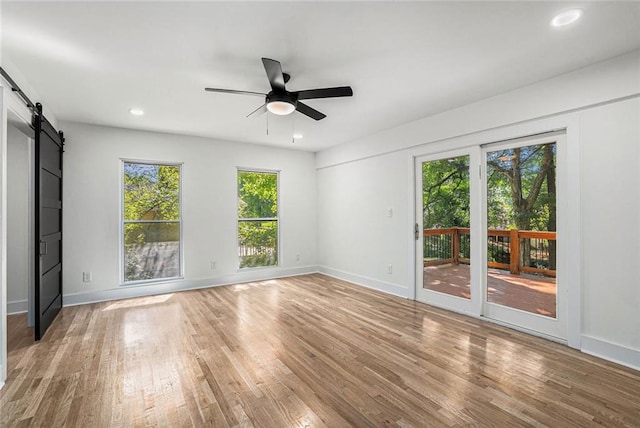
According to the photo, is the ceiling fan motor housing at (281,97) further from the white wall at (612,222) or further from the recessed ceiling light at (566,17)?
the white wall at (612,222)

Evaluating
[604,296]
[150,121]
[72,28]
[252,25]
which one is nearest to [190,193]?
[150,121]

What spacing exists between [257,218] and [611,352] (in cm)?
522

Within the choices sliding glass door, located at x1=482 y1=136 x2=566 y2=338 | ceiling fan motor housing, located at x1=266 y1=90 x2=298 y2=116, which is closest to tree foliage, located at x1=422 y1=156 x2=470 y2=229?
sliding glass door, located at x1=482 y1=136 x2=566 y2=338

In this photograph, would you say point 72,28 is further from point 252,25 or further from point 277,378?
point 277,378

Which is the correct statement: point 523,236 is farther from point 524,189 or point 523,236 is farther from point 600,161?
point 600,161

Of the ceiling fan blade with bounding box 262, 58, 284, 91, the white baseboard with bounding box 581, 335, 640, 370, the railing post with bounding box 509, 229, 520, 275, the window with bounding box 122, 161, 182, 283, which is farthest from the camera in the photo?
the window with bounding box 122, 161, 182, 283

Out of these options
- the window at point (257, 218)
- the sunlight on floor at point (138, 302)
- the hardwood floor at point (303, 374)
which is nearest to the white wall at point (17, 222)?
the hardwood floor at point (303, 374)

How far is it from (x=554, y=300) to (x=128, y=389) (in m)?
3.96

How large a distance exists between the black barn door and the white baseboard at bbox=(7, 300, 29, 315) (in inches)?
17.5

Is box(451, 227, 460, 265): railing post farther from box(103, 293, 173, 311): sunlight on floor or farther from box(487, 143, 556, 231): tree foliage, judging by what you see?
box(103, 293, 173, 311): sunlight on floor

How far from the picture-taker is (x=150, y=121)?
4.39 meters

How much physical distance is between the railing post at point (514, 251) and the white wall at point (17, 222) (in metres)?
6.17

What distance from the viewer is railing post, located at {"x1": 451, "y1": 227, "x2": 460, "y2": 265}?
3.97 metres

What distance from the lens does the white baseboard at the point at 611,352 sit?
2525 mm
